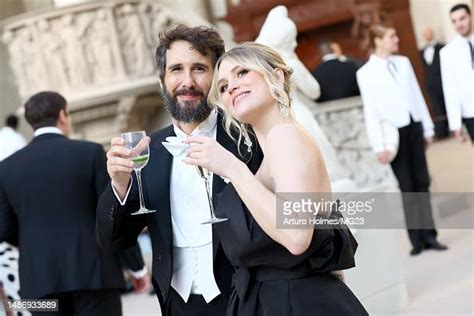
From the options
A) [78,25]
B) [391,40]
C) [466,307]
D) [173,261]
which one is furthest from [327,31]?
[173,261]

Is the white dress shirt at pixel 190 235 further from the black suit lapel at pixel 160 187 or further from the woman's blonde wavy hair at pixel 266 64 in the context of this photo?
the woman's blonde wavy hair at pixel 266 64

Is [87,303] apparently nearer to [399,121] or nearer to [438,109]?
[399,121]

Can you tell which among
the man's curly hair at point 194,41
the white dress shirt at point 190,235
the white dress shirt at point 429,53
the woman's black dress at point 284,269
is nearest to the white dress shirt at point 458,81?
the man's curly hair at point 194,41

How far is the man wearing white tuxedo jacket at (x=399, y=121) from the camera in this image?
6695 millimetres

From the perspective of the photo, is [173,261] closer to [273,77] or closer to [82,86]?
[273,77]

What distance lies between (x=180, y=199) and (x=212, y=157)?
0.68m

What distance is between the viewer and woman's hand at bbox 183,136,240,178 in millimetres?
Answer: 2180

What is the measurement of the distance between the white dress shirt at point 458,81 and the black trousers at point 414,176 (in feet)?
1.17

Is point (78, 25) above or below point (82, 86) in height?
above

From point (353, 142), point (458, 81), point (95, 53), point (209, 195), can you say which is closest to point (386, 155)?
point (458, 81)

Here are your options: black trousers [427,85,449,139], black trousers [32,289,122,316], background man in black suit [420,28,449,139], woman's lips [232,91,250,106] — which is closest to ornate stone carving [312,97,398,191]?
black trousers [32,289,122,316]

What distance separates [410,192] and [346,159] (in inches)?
62.5

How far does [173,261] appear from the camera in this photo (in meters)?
2.79

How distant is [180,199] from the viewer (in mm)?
2838
